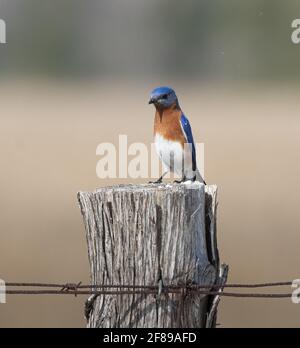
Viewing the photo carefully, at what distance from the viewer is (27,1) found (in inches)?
1737

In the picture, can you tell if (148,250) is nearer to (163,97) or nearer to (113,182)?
(163,97)

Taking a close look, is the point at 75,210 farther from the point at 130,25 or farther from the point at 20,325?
the point at 130,25

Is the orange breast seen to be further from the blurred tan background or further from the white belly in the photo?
the blurred tan background

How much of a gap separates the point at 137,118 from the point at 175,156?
13.4 meters

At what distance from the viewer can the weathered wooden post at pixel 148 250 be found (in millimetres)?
4180

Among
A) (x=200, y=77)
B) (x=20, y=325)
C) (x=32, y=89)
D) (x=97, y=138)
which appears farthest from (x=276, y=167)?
(x=200, y=77)

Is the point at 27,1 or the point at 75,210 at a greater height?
the point at 27,1

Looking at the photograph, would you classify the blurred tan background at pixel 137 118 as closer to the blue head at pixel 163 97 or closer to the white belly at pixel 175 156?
the white belly at pixel 175 156

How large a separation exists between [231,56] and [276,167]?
88.4ft

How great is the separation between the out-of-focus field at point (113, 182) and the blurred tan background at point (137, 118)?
0.08 ft

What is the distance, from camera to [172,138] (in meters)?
6.86

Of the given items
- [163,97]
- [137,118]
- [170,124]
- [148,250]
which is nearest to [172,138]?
[170,124]

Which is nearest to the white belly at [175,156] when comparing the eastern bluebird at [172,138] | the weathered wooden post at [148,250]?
the eastern bluebird at [172,138]

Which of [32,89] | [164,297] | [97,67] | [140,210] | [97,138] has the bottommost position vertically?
[164,297]
